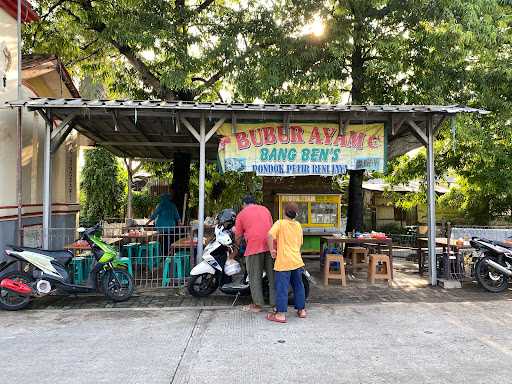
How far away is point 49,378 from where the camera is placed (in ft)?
14.3

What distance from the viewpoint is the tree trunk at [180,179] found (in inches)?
519

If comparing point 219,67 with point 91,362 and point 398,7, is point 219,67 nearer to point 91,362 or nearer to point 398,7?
point 398,7

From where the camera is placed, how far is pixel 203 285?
764cm

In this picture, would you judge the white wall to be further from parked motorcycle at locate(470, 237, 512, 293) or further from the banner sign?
parked motorcycle at locate(470, 237, 512, 293)

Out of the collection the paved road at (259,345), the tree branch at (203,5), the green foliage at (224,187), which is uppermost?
the tree branch at (203,5)

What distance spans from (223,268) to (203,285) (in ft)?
1.81

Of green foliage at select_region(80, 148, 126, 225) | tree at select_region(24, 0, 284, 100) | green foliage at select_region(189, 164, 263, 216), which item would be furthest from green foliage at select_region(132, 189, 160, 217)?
tree at select_region(24, 0, 284, 100)

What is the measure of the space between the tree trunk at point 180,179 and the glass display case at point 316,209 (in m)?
2.99

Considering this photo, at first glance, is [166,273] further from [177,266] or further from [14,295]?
[14,295]

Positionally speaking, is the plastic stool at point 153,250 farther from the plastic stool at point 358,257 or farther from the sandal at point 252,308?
the plastic stool at point 358,257

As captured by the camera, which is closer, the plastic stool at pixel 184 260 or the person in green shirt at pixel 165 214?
the plastic stool at pixel 184 260

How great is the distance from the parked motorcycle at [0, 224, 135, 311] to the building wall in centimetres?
143

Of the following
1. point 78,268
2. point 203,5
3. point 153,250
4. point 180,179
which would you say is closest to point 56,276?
point 78,268

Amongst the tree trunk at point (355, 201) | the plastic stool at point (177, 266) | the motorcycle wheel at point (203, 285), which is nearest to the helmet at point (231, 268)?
the motorcycle wheel at point (203, 285)
